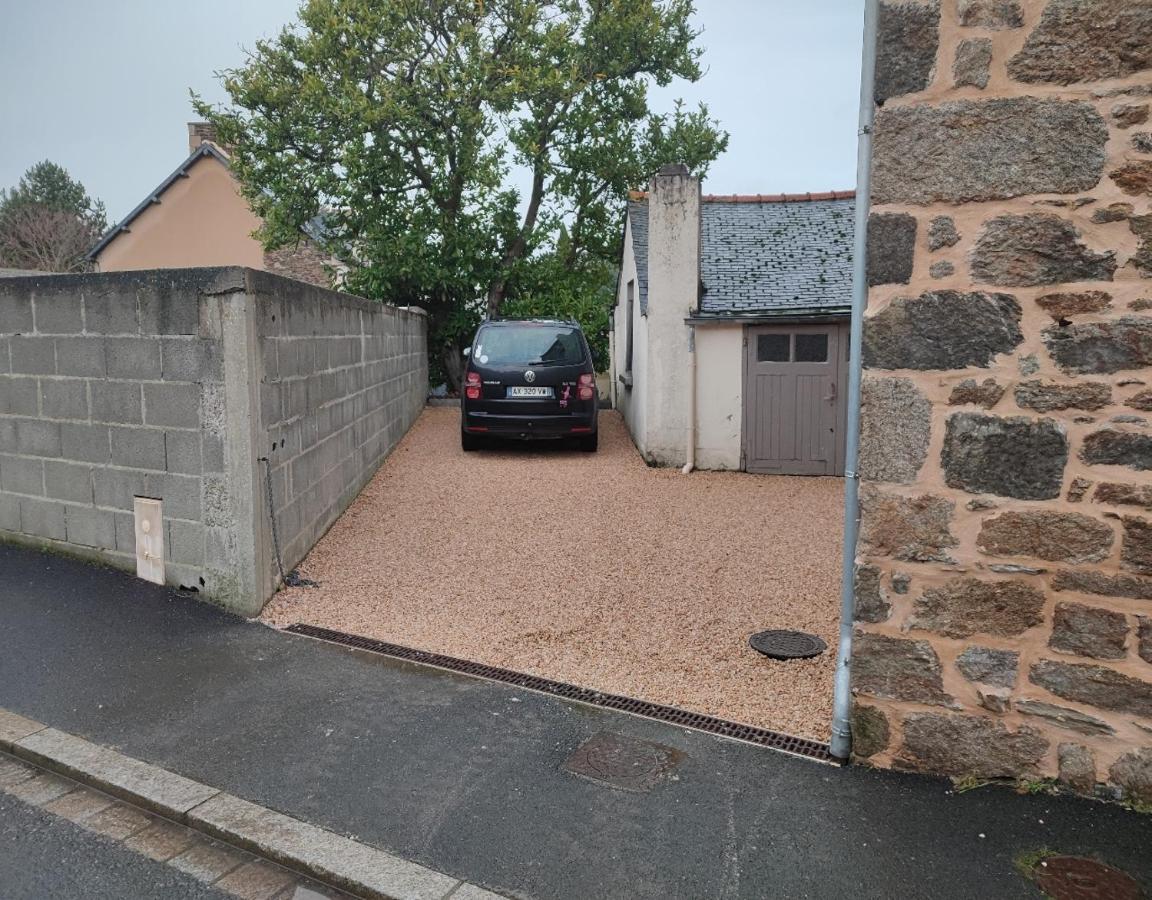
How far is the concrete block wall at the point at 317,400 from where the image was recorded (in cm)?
598

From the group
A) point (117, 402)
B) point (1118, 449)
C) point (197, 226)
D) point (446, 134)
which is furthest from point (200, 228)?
point (1118, 449)

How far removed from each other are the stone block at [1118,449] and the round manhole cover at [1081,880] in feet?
4.55

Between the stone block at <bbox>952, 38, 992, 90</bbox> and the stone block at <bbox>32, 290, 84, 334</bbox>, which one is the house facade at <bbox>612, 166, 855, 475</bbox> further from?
the stone block at <bbox>952, 38, 992, 90</bbox>

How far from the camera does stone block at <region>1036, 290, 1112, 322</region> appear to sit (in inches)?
131

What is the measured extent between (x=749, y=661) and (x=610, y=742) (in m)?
1.37

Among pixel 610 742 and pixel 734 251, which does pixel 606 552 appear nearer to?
pixel 610 742

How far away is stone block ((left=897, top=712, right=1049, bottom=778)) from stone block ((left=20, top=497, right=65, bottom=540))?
5.72 meters

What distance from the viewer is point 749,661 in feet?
16.9

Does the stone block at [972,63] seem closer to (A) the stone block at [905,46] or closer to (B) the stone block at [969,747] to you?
(A) the stone block at [905,46]

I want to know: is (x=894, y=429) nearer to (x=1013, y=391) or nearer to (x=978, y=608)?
(x=1013, y=391)

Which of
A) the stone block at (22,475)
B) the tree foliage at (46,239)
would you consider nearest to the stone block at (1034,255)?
the stone block at (22,475)

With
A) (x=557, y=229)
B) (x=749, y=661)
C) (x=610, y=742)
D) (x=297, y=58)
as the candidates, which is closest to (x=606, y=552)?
(x=749, y=661)

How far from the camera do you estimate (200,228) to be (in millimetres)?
26266

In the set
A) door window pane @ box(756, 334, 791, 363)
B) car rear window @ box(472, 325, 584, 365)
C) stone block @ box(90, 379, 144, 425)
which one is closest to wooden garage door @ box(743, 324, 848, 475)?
door window pane @ box(756, 334, 791, 363)
